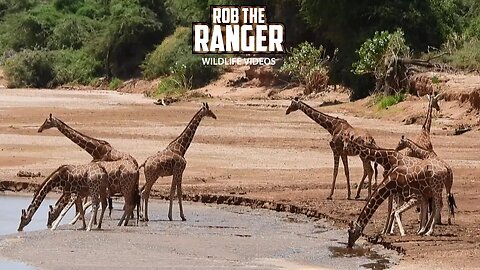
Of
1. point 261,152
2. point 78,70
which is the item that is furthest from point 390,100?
point 78,70

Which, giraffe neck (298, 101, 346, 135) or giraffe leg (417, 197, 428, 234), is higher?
giraffe neck (298, 101, 346, 135)

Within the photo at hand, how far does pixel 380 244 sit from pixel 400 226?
1.50ft

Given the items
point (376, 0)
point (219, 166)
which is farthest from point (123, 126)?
point (376, 0)

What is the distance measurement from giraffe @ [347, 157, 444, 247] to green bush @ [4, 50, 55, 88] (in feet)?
207

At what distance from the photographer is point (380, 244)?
15156 mm

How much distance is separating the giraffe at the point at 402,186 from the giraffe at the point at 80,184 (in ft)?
12.3

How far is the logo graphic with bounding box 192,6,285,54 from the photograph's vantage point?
193 feet

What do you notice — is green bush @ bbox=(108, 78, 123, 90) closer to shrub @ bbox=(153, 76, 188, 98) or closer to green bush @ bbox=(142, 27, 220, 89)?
green bush @ bbox=(142, 27, 220, 89)

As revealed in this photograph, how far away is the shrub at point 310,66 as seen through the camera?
52.8m

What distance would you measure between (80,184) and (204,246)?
2155mm

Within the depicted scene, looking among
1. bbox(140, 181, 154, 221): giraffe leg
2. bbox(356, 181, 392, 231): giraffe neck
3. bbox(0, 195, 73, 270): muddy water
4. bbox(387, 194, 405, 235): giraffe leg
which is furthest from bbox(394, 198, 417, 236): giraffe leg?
bbox(0, 195, 73, 270): muddy water

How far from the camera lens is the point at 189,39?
68000 millimetres

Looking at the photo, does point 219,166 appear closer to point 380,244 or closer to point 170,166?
point 170,166

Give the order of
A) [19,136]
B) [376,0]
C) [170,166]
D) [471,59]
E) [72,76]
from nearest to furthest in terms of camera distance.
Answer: [170,166] < [19,136] < [471,59] < [376,0] < [72,76]
